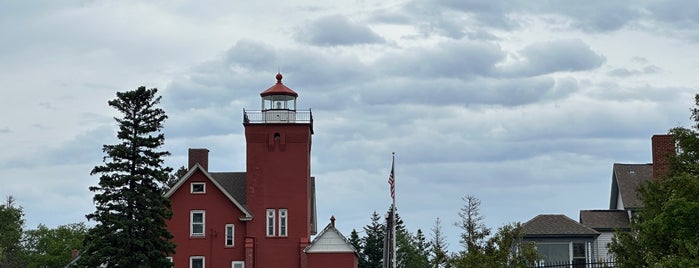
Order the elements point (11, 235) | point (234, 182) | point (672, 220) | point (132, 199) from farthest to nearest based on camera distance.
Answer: point (11, 235) → point (234, 182) → point (132, 199) → point (672, 220)

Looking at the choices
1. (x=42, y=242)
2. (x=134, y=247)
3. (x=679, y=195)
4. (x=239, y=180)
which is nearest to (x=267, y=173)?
(x=239, y=180)

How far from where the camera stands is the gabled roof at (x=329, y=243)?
76.5 meters

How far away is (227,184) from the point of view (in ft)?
264

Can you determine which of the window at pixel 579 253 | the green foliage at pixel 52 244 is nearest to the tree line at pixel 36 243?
the green foliage at pixel 52 244

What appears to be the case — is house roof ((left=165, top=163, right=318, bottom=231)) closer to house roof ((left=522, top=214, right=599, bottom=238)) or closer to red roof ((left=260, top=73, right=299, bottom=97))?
red roof ((left=260, top=73, right=299, bottom=97))

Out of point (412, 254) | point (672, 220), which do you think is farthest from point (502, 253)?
point (412, 254)

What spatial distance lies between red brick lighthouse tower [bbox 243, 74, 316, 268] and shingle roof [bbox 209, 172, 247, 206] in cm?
104

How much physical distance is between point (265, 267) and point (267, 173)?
20.4 feet

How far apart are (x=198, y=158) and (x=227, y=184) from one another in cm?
317

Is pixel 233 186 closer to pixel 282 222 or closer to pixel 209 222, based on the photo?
pixel 209 222

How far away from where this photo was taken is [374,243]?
4835 inches

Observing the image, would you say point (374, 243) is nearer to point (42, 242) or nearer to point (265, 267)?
point (42, 242)

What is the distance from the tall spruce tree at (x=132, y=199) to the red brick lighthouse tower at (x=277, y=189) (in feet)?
39.4

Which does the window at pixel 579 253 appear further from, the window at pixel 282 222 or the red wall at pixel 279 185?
the window at pixel 282 222
